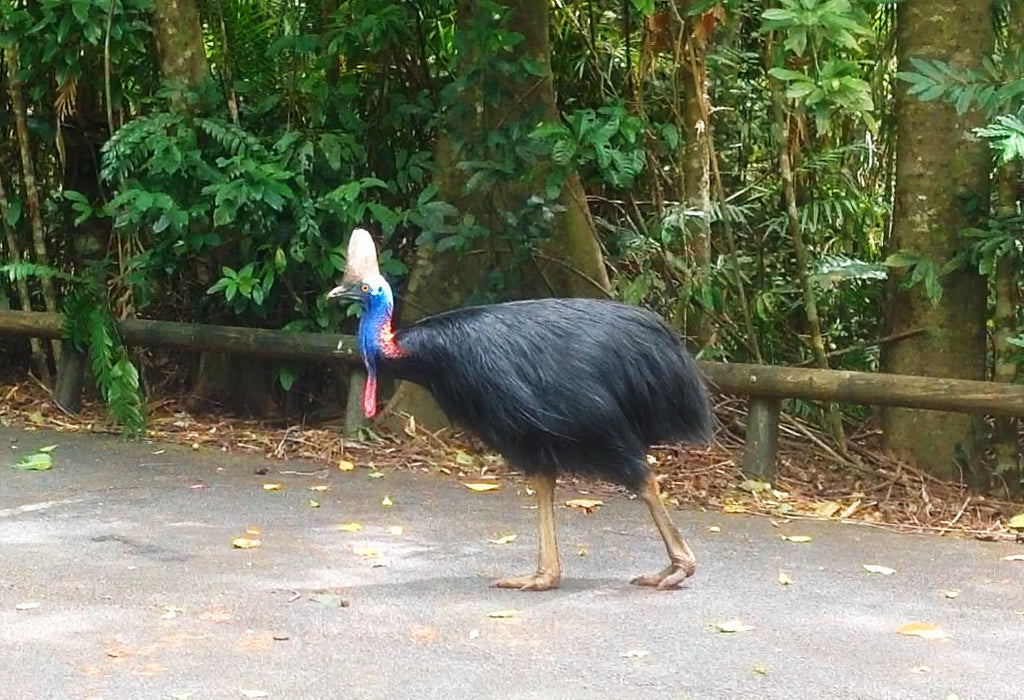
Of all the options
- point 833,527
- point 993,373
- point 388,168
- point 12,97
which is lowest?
point 833,527

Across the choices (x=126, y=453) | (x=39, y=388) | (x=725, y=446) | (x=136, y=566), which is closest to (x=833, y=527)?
(x=725, y=446)

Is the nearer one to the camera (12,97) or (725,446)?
(725,446)

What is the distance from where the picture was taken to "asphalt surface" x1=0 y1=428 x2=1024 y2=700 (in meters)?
4.17

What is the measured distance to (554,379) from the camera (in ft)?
16.2

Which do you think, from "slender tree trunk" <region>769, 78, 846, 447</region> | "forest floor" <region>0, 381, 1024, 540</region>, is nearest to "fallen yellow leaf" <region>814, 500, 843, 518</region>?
"forest floor" <region>0, 381, 1024, 540</region>

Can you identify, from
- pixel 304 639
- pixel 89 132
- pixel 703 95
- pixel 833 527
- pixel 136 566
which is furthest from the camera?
pixel 89 132

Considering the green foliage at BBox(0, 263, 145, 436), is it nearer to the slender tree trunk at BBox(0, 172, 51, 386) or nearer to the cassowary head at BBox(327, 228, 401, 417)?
the slender tree trunk at BBox(0, 172, 51, 386)

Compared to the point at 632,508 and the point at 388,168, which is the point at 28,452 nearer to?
the point at 388,168

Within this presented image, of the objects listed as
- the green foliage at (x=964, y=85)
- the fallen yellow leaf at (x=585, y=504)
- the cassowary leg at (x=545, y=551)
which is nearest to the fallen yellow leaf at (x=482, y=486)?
the fallen yellow leaf at (x=585, y=504)

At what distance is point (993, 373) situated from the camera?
283 inches

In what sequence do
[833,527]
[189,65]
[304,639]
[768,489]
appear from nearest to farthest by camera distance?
[304,639] → [833,527] → [768,489] → [189,65]

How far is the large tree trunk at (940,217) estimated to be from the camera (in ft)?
22.8

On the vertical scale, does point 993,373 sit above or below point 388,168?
below

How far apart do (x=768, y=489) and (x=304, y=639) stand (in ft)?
9.65
